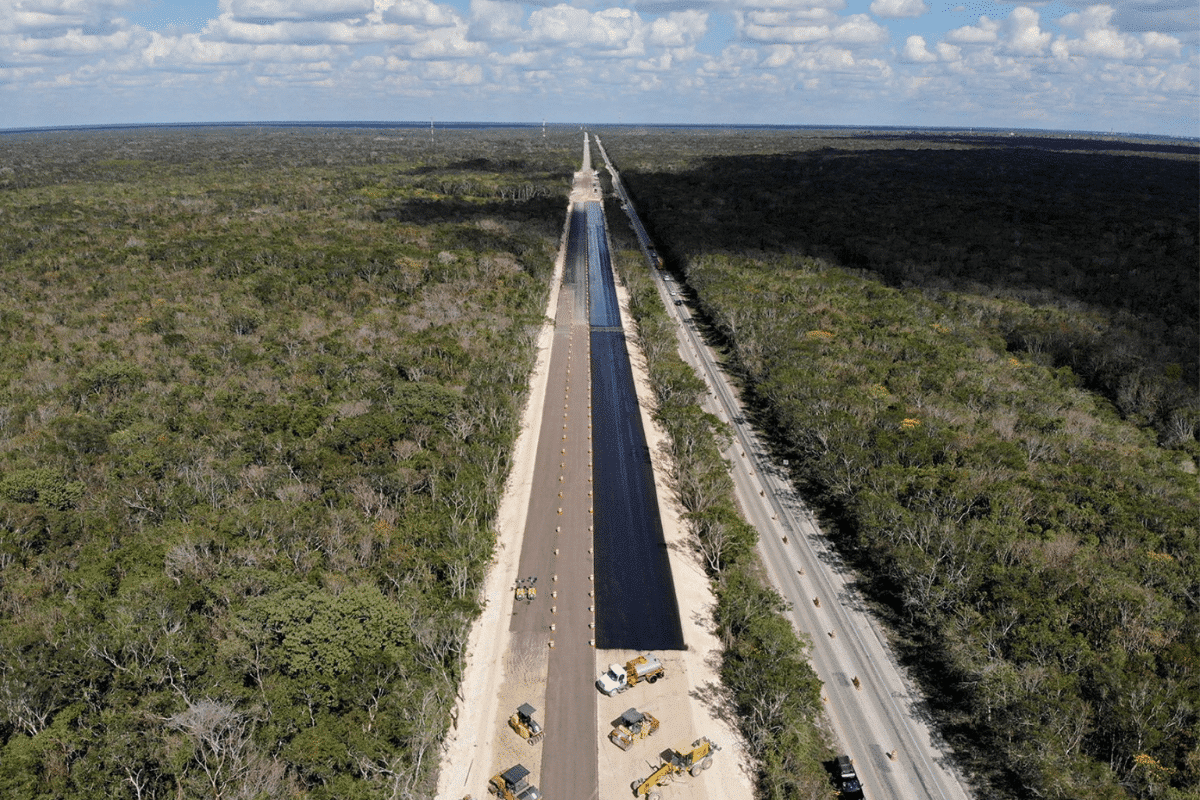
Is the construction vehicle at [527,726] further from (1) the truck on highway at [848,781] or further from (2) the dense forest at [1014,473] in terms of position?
(2) the dense forest at [1014,473]

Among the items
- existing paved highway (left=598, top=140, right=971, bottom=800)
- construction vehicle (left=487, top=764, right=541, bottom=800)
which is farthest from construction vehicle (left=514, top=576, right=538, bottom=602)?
existing paved highway (left=598, top=140, right=971, bottom=800)

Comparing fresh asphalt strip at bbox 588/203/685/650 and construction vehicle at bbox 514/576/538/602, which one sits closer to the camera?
fresh asphalt strip at bbox 588/203/685/650

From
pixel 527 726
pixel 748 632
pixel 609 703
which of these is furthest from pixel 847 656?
pixel 527 726

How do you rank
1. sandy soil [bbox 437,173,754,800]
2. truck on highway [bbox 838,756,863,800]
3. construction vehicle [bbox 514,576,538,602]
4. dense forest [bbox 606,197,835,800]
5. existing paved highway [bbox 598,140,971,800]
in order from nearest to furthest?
1. truck on highway [bbox 838,756,863,800]
2. sandy soil [bbox 437,173,754,800]
3. dense forest [bbox 606,197,835,800]
4. existing paved highway [bbox 598,140,971,800]
5. construction vehicle [bbox 514,576,538,602]

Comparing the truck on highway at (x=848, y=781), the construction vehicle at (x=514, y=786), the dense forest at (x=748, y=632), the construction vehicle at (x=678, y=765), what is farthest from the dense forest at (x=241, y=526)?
the truck on highway at (x=848, y=781)

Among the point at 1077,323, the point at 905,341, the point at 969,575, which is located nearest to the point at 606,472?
the point at 969,575

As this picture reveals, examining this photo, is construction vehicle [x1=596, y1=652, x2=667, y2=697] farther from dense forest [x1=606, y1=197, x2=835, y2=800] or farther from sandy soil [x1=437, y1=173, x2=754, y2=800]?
dense forest [x1=606, y1=197, x2=835, y2=800]
